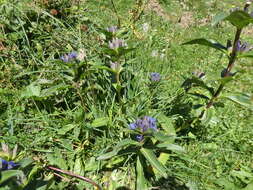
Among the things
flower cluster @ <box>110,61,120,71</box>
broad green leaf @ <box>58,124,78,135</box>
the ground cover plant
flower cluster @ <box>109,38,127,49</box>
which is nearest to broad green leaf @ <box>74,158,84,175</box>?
the ground cover plant

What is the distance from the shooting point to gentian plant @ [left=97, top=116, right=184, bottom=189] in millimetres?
1521

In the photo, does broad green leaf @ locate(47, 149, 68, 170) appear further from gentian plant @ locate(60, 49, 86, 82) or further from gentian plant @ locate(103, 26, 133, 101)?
gentian plant @ locate(103, 26, 133, 101)

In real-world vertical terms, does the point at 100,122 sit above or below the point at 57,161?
above

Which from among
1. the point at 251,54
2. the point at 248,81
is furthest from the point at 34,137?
the point at 248,81

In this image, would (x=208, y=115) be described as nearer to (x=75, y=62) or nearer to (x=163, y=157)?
(x=163, y=157)

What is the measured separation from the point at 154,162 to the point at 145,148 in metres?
0.15

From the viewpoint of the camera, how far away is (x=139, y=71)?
7.70ft

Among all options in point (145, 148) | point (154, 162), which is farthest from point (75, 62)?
point (154, 162)

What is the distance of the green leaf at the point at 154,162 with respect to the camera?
4.87 ft

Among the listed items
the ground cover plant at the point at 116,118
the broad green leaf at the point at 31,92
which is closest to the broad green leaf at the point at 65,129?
the ground cover plant at the point at 116,118

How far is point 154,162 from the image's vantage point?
153cm

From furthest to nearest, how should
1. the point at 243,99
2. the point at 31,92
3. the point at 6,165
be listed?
1. the point at 31,92
2. the point at 243,99
3. the point at 6,165

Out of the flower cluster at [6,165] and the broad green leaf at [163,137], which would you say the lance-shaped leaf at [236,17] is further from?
the flower cluster at [6,165]

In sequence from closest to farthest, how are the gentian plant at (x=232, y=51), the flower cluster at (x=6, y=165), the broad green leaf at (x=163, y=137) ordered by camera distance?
the flower cluster at (x=6, y=165), the gentian plant at (x=232, y=51), the broad green leaf at (x=163, y=137)
